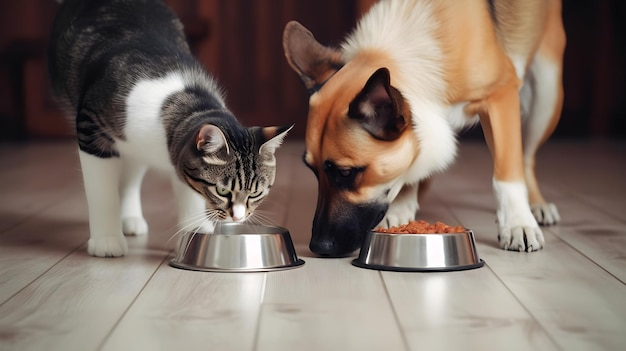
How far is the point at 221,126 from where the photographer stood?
7.86 ft

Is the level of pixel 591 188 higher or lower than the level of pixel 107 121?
lower

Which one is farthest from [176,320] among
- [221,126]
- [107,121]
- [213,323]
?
[107,121]

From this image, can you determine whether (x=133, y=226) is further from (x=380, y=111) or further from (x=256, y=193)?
(x=380, y=111)

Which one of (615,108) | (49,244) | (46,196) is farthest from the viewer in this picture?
(615,108)

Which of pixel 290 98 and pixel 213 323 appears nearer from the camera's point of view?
pixel 213 323

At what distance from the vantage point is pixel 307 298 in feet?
6.68

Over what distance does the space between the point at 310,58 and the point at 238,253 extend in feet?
2.44

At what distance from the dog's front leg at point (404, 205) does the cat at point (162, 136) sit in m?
0.65

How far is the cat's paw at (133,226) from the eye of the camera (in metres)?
2.95

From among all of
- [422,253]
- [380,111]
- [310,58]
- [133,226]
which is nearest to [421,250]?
[422,253]

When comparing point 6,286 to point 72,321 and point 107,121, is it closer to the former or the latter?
point 72,321

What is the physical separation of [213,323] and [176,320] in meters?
0.09

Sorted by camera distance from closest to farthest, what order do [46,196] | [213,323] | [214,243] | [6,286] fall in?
[213,323] < [6,286] < [214,243] < [46,196]

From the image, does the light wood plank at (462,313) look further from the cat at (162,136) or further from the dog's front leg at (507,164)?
the cat at (162,136)
